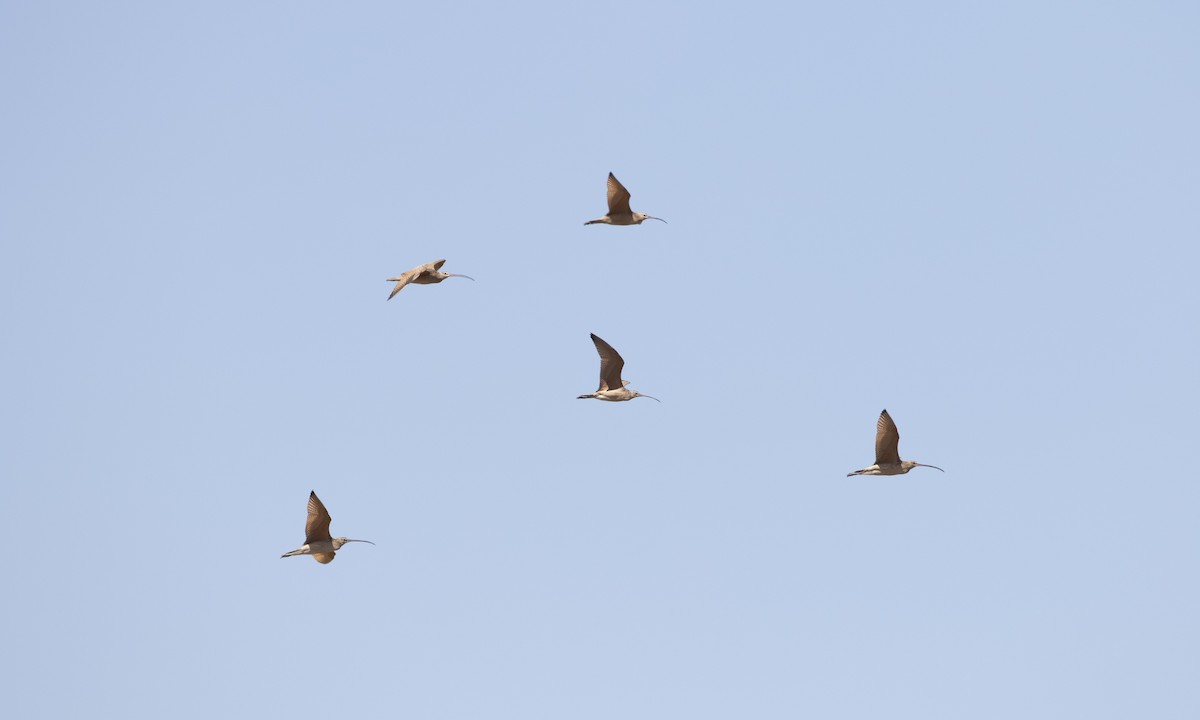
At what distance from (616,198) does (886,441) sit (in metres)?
11.7

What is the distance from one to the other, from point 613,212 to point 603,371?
526 centimetres

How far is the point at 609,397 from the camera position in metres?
50.0

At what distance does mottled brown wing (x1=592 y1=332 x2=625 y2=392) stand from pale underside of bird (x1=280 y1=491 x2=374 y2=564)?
9967mm

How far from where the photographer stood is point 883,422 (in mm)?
45812

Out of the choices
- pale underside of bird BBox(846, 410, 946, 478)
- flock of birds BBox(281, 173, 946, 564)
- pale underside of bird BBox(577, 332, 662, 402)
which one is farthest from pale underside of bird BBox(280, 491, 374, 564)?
pale underside of bird BBox(846, 410, 946, 478)

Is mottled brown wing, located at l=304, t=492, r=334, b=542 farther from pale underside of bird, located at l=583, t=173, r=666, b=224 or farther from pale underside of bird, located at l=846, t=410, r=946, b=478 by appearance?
pale underside of bird, located at l=846, t=410, r=946, b=478

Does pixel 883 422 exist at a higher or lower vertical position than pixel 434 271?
lower

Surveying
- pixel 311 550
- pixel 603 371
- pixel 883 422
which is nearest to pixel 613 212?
pixel 603 371

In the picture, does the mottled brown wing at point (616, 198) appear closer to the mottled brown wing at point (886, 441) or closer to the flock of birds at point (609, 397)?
the flock of birds at point (609, 397)

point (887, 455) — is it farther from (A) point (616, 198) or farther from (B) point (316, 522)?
(B) point (316, 522)

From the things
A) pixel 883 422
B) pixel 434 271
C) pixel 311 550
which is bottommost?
pixel 311 550

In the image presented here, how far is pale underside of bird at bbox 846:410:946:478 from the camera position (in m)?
46.3

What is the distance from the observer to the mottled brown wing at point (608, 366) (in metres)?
49.6

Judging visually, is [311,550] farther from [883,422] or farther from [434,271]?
[883,422]
